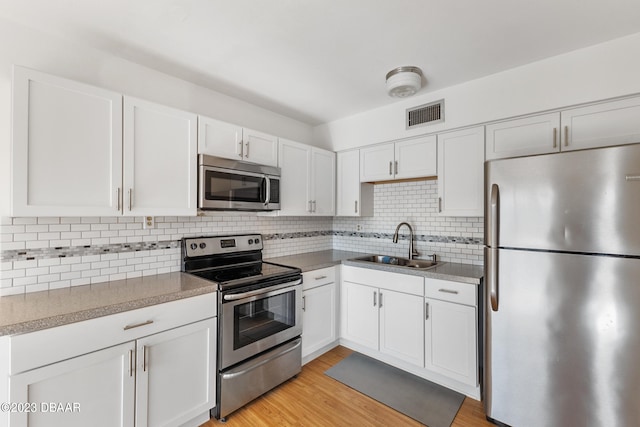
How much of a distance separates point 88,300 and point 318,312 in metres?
1.74

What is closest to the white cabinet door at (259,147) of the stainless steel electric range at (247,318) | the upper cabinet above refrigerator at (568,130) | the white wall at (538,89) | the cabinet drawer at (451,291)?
the stainless steel electric range at (247,318)

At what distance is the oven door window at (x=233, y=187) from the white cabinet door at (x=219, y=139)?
0.17 metres

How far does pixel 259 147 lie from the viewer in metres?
2.59

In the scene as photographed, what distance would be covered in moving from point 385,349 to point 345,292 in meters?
0.62

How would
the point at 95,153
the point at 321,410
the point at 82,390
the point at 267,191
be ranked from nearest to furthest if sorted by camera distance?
the point at 82,390
the point at 95,153
the point at 321,410
the point at 267,191

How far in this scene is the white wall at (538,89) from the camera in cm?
183

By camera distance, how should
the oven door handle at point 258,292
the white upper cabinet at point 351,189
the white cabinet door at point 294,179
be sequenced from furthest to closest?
the white upper cabinet at point 351,189 → the white cabinet door at point 294,179 → the oven door handle at point 258,292

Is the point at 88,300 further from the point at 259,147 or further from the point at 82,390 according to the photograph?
the point at 259,147

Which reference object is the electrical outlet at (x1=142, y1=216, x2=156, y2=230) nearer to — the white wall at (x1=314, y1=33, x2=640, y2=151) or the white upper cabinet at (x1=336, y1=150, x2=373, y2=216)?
the white upper cabinet at (x1=336, y1=150, x2=373, y2=216)

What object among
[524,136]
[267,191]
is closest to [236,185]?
[267,191]

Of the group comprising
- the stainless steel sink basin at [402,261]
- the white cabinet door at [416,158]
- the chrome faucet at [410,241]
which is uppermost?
the white cabinet door at [416,158]

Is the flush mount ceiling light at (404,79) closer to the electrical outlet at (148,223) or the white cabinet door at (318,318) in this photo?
the white cabinet door at (318,318)

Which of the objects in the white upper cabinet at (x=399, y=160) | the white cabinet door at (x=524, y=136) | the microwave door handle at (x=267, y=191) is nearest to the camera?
the white cabinet door at (x=524, y=136)

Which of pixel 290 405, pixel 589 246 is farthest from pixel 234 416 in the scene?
pixel 589 246
